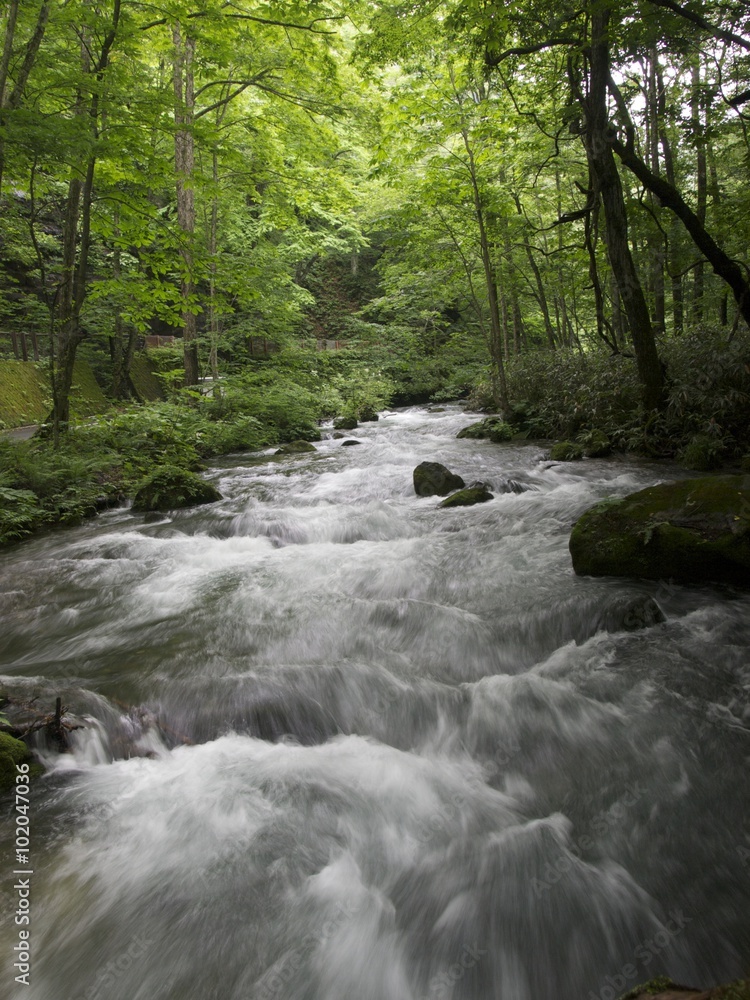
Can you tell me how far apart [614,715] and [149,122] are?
9.46 meters

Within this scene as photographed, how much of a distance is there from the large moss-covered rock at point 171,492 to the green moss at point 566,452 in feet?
20.4

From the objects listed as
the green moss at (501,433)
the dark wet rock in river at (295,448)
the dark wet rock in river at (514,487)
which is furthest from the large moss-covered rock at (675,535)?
the dark wet rock in river at (295,448)

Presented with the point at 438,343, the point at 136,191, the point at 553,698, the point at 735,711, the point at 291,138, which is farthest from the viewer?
the point at 438,343

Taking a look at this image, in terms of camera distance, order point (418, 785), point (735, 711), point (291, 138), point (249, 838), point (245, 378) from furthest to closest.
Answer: point (245, 378) < point (291, 138) < point (735, 711) < point (418, 785) < point (249, 838)

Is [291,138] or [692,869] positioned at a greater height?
[291,138]

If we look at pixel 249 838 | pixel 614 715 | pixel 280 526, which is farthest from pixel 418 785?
pixel 280 526

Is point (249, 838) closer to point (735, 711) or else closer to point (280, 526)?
point (735, 711)

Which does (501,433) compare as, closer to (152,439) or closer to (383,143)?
(383,143)

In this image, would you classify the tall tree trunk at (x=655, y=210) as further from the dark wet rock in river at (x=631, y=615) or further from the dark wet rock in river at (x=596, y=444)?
the dark wet rock in river at (x=631, y=615)

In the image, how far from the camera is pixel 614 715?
322 centimetres

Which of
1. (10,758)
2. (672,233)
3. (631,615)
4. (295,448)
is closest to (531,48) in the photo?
(672,233)

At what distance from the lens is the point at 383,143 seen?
34.7 feet

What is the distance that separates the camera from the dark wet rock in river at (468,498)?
781cm

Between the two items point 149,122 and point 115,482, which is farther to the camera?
point 115,482
